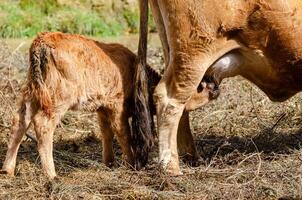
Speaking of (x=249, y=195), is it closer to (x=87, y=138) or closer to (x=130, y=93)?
(x=130, y=93)

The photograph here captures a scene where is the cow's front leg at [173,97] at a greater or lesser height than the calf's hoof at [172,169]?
greater

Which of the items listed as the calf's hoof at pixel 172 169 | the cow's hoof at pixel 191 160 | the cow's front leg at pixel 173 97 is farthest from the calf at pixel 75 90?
the cow's hoof at pixel 191 160

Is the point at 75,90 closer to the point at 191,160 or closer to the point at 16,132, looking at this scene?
the point at 16,132

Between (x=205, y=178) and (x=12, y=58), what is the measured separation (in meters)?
5.56

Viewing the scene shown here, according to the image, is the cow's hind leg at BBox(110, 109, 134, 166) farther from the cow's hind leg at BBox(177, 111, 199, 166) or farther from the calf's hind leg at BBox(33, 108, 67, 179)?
the cow's hind leg at BBox(177, 111, 199, 166)

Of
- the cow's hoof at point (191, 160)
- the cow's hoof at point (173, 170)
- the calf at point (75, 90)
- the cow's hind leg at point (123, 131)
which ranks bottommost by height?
the cow's hoof at point (191, 160)

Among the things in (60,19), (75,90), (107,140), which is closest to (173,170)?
(107,140)

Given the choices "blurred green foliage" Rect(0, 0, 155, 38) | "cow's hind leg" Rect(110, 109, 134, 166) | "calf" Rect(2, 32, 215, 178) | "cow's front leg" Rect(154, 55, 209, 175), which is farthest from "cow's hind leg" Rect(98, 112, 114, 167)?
"blurred green foliage" Rect(0, 0, 155, 38)

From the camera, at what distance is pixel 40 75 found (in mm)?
7094

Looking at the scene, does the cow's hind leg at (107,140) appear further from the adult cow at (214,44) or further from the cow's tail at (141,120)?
the adult cow at (214,44)

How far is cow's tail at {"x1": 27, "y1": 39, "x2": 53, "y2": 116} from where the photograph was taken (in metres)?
7.05

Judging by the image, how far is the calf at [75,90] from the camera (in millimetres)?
7074

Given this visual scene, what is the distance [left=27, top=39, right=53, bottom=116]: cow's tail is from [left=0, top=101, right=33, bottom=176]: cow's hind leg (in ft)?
0.67

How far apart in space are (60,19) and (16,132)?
8514 mm
